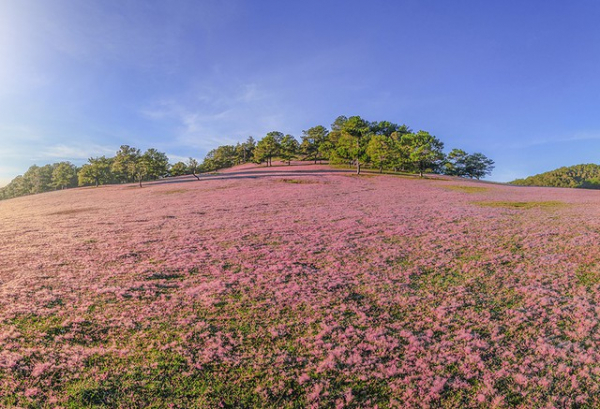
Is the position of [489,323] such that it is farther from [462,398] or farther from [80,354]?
[80,354]

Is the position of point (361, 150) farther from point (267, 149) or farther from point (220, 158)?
point (220, 158)

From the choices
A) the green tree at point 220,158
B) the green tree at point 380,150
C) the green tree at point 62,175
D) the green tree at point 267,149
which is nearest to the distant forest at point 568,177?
the green tree at point 380,150

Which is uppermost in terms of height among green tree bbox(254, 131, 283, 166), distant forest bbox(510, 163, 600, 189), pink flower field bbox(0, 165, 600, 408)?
green tree bbox(254, 131, 283, 166)

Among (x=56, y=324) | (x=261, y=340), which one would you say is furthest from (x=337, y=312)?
(x=56, y=324)

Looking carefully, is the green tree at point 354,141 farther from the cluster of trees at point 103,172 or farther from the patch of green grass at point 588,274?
the patch of green grass at point 588,274

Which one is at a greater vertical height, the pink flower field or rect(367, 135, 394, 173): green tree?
rect(367, 135, 394, 173): green tree

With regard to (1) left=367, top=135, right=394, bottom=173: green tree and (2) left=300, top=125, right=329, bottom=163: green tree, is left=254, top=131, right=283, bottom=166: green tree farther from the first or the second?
(1) left=367, top=135, right=394, bottom=173: green tree

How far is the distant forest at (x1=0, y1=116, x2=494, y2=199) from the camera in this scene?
78.1 metres

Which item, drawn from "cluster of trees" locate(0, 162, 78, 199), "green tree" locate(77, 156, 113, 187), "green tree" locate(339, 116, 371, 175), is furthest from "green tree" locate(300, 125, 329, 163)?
"cluster of trees" locate(0, 162, 78, 199)

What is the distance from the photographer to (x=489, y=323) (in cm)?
845

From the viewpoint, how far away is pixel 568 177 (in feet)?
464

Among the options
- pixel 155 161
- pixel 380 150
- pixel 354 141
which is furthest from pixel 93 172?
pixel 380 150

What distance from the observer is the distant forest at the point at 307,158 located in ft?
256

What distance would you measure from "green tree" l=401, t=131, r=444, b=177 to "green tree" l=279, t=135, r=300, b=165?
3999 cm
